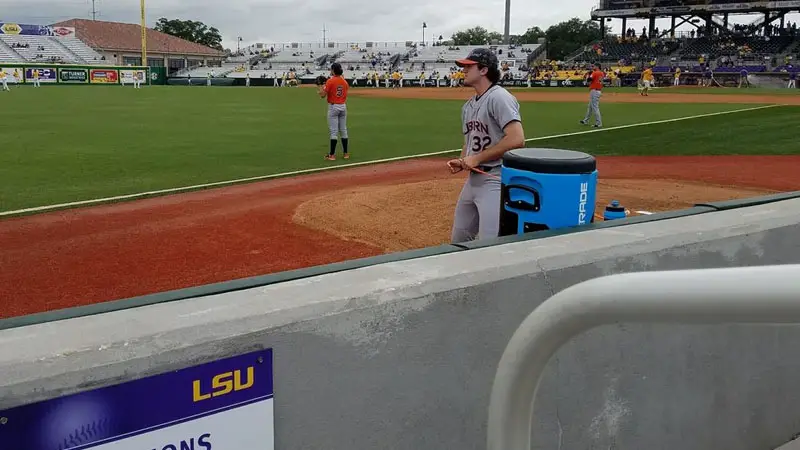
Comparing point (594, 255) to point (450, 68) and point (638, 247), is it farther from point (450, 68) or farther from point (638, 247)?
point (450, 68)

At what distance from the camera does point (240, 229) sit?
8.27 meters

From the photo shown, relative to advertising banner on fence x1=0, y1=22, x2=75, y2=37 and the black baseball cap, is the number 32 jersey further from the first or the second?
advertising banner on fence x1=0, y1=22, x2=75, y2=37

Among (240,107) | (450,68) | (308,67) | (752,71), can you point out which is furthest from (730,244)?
(308,67)

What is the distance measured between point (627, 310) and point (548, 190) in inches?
107

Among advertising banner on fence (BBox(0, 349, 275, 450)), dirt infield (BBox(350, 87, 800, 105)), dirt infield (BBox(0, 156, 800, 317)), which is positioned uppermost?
dirt infield (BBox(350, 87, 800, 105))

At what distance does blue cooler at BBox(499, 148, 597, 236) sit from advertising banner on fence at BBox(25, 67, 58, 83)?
2210 inches

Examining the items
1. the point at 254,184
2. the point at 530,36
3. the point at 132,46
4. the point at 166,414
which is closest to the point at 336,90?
the point at 254,184

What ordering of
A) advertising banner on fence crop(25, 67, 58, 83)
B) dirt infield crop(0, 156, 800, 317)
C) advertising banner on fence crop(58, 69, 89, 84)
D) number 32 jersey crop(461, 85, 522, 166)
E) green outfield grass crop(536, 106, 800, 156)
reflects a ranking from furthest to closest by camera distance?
advertising banner on fence crop(58, 69, 89, 84) → advertising banner on fence crop(25, 67, 58, 83) → green outfield grass crop(536, 106, 800, 156) → dirt infield crop(0, 156, 800, 317) → number 32 jersey crop(461, 85, 522, 166)

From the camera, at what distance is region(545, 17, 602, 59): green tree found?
10244 centimetres

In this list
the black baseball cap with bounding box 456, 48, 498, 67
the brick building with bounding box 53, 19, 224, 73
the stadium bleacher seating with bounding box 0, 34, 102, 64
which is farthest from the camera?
the brick building with bounding box 53, 19, 224, 73

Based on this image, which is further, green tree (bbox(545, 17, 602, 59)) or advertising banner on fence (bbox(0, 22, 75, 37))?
green tree (bbox(545, 17, 602, 59))

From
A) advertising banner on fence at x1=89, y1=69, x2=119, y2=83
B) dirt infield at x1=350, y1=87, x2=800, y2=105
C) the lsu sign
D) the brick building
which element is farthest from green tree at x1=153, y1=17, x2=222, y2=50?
dirt infield at x1=350, y1=87, x2=800, y2=105

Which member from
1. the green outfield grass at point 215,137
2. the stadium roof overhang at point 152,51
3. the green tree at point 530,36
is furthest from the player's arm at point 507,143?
the green tree at point 530,36

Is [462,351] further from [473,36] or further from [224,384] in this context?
[473,36]
